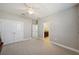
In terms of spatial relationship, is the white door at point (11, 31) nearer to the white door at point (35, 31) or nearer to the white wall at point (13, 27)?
the white wall at point (13, 27)

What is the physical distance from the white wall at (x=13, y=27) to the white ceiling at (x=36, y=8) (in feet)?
0.38

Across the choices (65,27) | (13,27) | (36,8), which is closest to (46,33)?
(65,27)

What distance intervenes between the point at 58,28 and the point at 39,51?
72 cm

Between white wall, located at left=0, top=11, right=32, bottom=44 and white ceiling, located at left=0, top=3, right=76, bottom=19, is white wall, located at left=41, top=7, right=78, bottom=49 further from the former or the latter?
white wall, located at left=0, top=11, right=32, bottom=44

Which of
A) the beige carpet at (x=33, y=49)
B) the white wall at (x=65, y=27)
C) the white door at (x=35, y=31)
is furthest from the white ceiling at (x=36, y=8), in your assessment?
the beige carpet at (x=33, y=49)

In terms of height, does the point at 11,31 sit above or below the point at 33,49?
above

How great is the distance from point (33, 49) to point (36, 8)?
3.19 feet

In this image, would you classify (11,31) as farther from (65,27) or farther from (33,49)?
(65,27)

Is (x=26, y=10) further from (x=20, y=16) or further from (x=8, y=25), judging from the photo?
(x=8, y=25)

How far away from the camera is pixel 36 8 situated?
2.11m

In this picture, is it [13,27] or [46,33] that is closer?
[13,27]

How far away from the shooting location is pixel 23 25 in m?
2.24

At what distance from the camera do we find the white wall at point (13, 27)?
2.02 meters
